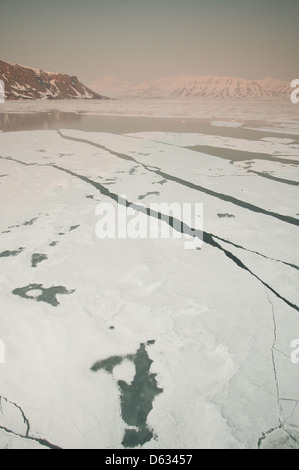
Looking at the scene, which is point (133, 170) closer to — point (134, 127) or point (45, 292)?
point (45, 292)

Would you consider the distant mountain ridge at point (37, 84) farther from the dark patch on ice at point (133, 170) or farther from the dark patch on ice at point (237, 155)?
the dark patch on ice at point (133, 170)

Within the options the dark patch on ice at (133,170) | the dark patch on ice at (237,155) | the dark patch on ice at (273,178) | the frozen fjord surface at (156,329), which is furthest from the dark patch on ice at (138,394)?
the dark patch on ice at (237,155)

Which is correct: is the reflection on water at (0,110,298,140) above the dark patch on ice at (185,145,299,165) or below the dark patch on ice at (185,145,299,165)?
above

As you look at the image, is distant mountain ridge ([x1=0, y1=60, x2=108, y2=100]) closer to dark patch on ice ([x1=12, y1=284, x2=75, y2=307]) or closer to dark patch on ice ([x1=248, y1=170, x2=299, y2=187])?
dark patch on ice ([x1=248, y1=170, x2=299, y2=187])

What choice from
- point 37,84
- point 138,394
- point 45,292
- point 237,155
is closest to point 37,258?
point 45,292

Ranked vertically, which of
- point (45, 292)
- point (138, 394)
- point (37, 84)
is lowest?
point (138, 394)

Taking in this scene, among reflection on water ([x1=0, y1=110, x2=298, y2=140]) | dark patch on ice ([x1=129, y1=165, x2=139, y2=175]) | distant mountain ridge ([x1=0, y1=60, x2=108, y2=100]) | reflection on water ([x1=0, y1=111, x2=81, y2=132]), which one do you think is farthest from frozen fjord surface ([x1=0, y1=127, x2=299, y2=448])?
distant mountain ridge ([x1=0, y1=60, x2=108, y2=100])
